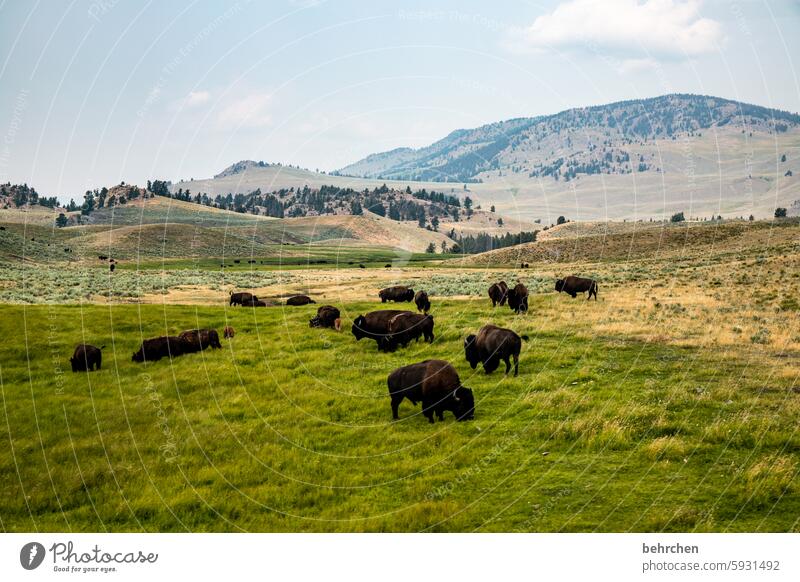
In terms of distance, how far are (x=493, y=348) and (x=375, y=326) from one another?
807 centimetres

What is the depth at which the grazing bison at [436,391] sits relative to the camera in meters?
14.2

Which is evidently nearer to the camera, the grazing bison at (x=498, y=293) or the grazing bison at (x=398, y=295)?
the grazing bison at (x=498, y=293)

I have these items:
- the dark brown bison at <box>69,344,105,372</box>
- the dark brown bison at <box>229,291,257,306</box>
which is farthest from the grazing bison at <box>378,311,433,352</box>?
the dark brown bison at <box>229,291,257,306</box>

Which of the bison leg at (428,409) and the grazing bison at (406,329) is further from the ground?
the grazing bison at (406,329)

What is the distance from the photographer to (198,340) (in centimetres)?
2466

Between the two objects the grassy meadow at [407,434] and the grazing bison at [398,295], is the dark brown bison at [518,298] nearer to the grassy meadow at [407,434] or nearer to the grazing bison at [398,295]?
Result: the grassy meadow at [407,434]

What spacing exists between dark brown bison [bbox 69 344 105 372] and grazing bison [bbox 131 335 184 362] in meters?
1.49

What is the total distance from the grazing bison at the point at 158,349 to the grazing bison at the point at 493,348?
42.1ft

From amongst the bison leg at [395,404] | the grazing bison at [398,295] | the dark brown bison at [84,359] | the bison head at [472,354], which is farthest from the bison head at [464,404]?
the grazing bison at [398,295]

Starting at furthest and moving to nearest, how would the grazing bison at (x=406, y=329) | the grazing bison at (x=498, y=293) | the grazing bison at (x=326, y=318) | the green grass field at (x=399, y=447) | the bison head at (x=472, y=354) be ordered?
the grazing bison at (x=498, y=293), the grazing bison at (x=326, y=318), the grazing bison at (x=406, y=329), the bison head at (x=472, y=354), the green grass field at (x=399, y=447)

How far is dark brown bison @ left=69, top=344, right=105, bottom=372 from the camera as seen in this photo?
842 inches

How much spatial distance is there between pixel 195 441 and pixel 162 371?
27.9ft

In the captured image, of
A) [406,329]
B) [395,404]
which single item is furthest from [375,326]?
[395,404]

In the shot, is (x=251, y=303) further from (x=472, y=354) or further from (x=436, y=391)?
(x=436, y=391)
